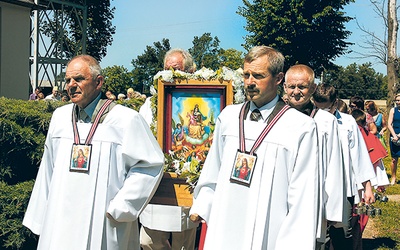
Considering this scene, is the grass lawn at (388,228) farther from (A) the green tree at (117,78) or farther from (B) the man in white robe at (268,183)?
(A) the green tree at (117,78)

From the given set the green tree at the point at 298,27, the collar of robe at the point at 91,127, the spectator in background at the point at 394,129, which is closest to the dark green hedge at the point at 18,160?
the collar of robe at the point at 91,127

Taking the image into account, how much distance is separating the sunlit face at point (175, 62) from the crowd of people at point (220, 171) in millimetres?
1176

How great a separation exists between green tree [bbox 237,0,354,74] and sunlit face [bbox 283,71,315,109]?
33357 millimetres

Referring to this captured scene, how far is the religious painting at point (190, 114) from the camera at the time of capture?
5.35 metres

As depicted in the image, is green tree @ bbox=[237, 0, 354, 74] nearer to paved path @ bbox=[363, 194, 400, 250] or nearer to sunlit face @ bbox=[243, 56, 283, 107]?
paved path @ bbox=[363, 194, 400, 250]

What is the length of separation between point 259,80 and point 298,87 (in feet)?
4.37

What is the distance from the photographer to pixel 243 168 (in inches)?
145

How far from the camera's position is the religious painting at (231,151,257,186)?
3.65m

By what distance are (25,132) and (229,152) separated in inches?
131

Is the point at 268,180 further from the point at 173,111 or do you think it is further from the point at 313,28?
the point at 313,28

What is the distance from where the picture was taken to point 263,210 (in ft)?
11.9

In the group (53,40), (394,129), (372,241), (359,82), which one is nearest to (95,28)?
(53,40)

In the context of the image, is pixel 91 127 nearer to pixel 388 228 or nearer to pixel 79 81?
pixel 79 81

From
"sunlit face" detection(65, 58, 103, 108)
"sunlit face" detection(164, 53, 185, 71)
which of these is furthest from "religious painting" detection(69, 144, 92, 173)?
"sunlit face" detection(164, 53, 185, 71)
